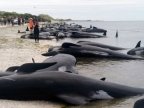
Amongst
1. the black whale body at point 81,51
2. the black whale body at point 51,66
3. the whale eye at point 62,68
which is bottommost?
the black whale body at point 81,51

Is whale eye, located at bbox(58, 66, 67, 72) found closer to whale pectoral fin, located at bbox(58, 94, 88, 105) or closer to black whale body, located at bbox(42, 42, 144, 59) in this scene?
whale pectoral fin, located at bbox(58, 94, 88, 105)

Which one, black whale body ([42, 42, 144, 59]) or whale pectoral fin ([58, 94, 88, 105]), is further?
black whale body ([42, 42, 144, 59])

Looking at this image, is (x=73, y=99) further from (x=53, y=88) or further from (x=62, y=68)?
(x=62, y=68)

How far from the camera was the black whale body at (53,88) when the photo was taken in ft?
37.4

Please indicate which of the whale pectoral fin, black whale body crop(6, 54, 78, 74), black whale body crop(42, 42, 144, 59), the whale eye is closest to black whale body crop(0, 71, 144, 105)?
the whale pectoral fin

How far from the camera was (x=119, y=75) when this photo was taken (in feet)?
59.0

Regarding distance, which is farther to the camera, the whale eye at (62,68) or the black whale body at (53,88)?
the whale eye at (62,68)

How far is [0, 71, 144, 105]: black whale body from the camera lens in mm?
11398

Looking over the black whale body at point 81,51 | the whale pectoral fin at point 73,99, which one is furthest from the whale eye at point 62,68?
the black whale body at point 81,51

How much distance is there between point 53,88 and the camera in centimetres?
1155

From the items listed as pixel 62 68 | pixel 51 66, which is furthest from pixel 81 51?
pixel 51 66

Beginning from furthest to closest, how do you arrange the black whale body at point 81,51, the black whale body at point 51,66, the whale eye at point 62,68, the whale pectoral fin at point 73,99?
the black whale body at point 81,51 < the whale eye at point 62,68 < the black whale body at point 51,66 < the whale pectoral fin at point 73,99

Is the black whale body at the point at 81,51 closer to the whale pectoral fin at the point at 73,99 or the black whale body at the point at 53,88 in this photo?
the black whale body at the point at 53,88

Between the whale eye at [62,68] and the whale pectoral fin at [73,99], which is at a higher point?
the whale eye at [62,68]
